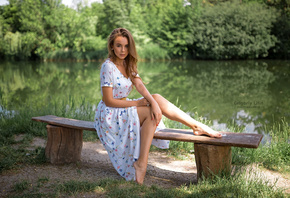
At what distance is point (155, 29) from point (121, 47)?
78.6 feet

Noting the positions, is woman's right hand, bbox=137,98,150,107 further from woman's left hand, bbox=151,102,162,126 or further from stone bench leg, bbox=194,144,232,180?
stone bench leg, bbox=194,144,232,180

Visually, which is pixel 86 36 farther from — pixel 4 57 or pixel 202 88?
pixel 202 88

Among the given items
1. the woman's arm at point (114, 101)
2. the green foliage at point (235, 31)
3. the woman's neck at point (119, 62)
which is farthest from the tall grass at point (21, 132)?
the green foliage at point (235, 31)

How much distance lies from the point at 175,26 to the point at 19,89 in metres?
17.2

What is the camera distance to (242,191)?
247 centimetres

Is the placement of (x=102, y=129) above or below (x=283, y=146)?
above

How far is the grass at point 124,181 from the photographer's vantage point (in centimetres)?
251

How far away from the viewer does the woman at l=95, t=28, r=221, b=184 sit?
293cm

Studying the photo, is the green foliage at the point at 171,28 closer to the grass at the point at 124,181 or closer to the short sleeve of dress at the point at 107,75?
the grass at the point at 124,181

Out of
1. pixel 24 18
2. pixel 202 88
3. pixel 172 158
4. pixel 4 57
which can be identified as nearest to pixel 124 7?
pixel 24 18

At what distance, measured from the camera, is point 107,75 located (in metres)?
3.05

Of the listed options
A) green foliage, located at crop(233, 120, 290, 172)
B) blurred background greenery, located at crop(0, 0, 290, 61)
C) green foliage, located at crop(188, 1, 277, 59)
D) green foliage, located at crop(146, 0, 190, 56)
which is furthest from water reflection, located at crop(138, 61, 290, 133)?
green foliage, located at crop(146, 0, 190, 56)

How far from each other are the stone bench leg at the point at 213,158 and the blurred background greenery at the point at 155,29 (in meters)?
20.4

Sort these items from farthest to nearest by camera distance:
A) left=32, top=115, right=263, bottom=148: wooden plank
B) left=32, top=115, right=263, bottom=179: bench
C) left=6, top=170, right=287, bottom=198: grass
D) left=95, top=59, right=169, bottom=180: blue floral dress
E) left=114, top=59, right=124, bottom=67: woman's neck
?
left=114, top=59, right=124, bottom=67: woman's neck, left=95, top=59, right=169, bottom=180: blue floral dress, left=32, top=115, right=263, bottom=179: bench, left=32, top=115, right=263, bottom=148: wooden plank, left=6, top=170, right=287, bottom=198: grass
